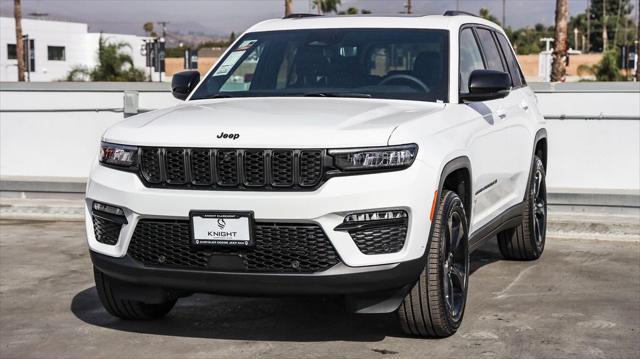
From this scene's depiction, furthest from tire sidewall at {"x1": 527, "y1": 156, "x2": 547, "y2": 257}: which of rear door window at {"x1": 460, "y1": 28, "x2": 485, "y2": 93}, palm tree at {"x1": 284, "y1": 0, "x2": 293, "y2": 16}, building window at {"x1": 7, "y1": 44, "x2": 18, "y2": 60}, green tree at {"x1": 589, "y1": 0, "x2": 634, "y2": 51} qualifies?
green tree at {"x1": 589, "y1": 0, "x2": 634, "y2": 51}

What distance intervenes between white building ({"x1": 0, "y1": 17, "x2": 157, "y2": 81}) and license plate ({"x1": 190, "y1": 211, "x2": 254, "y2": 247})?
74.0 metres

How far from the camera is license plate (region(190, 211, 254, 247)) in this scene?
523 cm

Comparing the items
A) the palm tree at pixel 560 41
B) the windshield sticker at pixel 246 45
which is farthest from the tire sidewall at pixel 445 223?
the palm tree at pixel 560 41

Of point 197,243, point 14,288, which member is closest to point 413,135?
point 197,243

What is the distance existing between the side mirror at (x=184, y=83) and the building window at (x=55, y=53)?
8064cm

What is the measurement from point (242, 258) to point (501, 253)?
12.5 feet

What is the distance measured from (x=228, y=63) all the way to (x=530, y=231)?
2796 millimetres

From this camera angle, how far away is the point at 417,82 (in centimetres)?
655

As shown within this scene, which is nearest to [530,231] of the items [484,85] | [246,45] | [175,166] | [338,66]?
[484,85]

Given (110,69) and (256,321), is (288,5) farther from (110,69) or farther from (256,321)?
(256,321)

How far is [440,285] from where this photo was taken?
564 centimetres

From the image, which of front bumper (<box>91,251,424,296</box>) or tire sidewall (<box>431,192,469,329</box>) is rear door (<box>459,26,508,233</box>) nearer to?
tire sidewall (<box>431,192,469,329</box>)

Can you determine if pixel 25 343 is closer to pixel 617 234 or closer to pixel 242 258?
pixel 242 258

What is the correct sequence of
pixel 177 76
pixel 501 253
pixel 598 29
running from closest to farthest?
pixel 177 76, pixel 501 253, pixel 598 29
